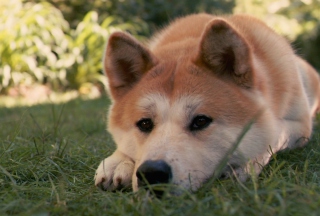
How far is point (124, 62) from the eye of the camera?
301cm

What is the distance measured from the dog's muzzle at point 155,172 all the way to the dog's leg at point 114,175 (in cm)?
39

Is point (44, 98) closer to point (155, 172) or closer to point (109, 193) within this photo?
point (109, 193)

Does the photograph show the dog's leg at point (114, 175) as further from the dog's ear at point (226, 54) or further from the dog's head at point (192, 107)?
the dog's ear at point (226, 54)

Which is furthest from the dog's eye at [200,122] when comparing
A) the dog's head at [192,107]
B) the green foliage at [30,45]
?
the green foliage at [30,45]

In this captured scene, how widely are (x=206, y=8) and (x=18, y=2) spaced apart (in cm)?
400

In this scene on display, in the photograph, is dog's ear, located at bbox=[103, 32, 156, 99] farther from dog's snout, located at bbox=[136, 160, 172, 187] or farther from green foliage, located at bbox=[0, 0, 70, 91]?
green foliage, located at bbox=[0, 0, 70, 91]

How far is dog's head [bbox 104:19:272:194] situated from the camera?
229 cm

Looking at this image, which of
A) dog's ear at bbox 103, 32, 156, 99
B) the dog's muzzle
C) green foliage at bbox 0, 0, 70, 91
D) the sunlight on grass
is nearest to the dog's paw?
the dog's muzzle

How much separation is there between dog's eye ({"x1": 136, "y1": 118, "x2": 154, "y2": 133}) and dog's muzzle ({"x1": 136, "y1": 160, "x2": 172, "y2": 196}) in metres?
0.52

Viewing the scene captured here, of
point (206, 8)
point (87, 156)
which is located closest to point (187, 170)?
point (87, 156)

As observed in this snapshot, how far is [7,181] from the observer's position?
248cm

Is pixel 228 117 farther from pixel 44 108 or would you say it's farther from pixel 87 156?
pixel 44 108

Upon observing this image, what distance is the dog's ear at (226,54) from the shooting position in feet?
8.38

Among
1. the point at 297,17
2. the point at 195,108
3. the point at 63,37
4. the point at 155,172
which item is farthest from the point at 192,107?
the point at 297,17
